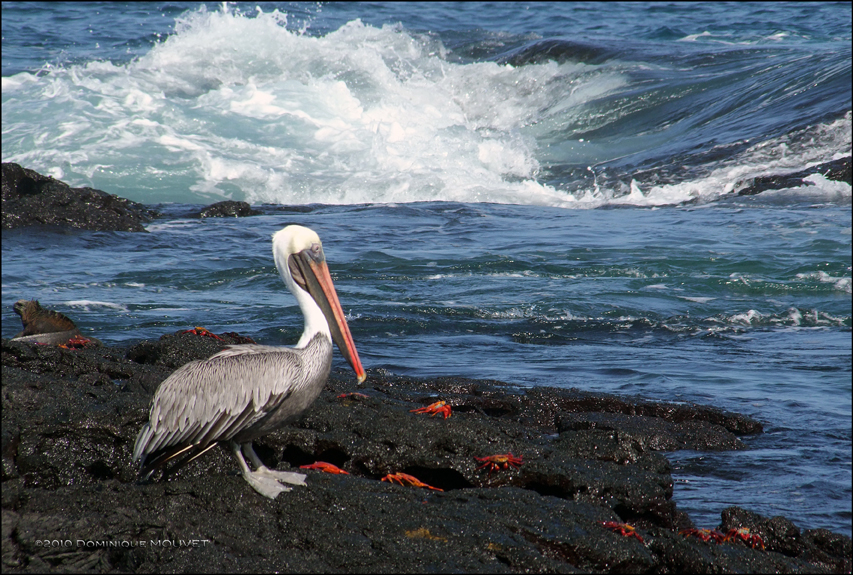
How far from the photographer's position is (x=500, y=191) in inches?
642

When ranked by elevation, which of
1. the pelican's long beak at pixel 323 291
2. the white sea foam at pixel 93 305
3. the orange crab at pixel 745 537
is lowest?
the white sea foam at pixel 93 305

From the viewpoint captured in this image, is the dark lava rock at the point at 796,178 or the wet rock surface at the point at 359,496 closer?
the wet rock surface at the point at 359,496

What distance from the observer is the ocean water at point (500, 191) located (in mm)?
7316

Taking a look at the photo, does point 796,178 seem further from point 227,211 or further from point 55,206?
point 55,206

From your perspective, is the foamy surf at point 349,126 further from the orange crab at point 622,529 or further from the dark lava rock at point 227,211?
the orange crab at point 622,529

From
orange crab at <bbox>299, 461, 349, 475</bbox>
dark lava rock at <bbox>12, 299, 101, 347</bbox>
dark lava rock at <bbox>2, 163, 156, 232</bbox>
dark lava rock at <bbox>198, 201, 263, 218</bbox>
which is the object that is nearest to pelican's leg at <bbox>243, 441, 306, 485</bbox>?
orange crab at <bbox>299, 461, 349, 475</bbox>

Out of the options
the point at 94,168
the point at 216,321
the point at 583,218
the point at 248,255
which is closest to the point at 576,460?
the point at 216,321

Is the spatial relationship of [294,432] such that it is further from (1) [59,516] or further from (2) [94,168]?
(2) [94,168]

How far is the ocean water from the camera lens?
732 centimetres

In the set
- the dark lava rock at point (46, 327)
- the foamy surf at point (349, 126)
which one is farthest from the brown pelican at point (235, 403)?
the foamy surf at point (349, 126)

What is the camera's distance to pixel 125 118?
20.5 metres

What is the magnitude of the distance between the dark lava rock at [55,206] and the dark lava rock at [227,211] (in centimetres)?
138

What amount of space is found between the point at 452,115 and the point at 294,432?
19443 millimetres

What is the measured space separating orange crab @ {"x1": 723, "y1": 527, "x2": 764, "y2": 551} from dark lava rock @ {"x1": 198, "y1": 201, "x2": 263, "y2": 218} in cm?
1113
